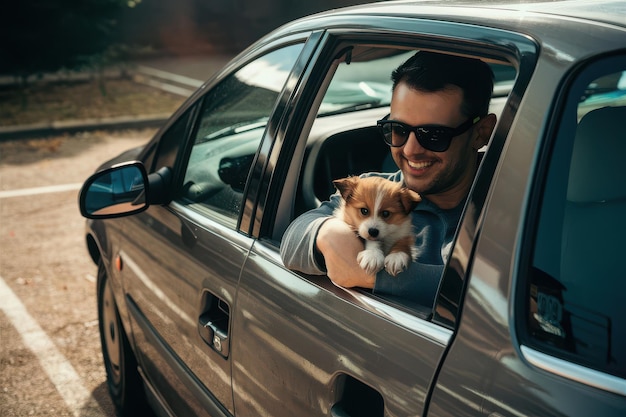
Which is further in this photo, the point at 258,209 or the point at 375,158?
the point at 375,158

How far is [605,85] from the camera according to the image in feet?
5.07

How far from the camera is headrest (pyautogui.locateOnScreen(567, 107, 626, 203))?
147cm

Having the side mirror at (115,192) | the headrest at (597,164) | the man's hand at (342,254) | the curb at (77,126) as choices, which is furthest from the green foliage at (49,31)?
the headrest at (597,164)

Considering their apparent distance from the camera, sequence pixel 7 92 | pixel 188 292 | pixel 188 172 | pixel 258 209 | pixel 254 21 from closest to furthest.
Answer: pixel 258 209 → pixel 188 292 → pixel 188 172 → pixel 7 92 → pixel 254 21

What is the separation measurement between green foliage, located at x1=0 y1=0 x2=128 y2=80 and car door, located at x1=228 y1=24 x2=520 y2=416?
37.1 ft

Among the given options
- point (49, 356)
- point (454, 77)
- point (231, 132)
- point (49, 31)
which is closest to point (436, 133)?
point (454, 77)

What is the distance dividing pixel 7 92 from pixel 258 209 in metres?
13.5

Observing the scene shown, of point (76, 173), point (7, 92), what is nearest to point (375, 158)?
point (76, 173)

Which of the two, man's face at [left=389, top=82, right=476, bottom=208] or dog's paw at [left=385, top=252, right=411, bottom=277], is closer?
dog's paw at [left=385, top=252, right=411, bottom=277]

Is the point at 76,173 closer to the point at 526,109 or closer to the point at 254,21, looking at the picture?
the point at 526,109

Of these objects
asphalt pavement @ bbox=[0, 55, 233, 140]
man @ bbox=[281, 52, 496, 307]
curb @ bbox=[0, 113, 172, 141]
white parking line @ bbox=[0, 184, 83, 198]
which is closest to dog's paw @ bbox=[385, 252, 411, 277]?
man @ bbox=[281, 52, 496, 307]

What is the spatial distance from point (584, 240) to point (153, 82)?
15.3 m

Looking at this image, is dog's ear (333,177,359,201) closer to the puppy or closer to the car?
the puppy

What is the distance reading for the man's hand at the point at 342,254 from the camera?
1854 mm
